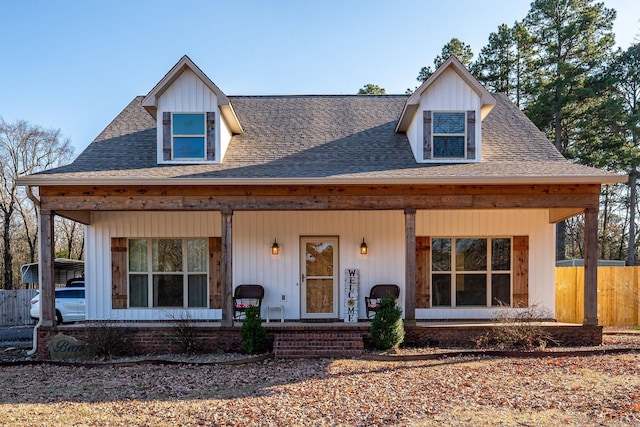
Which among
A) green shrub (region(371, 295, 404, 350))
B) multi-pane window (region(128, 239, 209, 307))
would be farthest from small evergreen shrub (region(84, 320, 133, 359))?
green shrub (region(371, 295, 404, 350))

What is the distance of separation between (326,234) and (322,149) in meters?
1.99

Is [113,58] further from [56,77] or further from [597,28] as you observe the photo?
[597,28]

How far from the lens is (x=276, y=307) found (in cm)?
1096

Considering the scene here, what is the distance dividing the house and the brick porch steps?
5.86 feet

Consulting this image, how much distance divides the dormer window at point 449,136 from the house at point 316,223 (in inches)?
0.9

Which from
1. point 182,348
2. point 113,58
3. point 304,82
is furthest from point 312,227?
point 304,82

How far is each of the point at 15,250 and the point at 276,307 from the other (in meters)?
22.5

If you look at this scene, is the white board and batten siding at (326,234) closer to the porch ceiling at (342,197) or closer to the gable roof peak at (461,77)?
the porch ceiling at (342,197)

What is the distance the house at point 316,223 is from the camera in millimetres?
10289

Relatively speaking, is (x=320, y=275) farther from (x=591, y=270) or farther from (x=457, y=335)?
(x=591, y=270)

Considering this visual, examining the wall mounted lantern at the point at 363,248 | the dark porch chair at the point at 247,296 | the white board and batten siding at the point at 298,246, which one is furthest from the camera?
the white board and batten siding at the point at 298,246

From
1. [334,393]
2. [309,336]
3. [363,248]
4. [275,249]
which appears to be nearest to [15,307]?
[275,249]

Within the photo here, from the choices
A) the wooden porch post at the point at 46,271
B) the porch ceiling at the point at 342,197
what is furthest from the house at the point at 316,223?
the wooden porch post at the point at 46,271

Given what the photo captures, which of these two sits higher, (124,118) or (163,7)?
(163,7)
